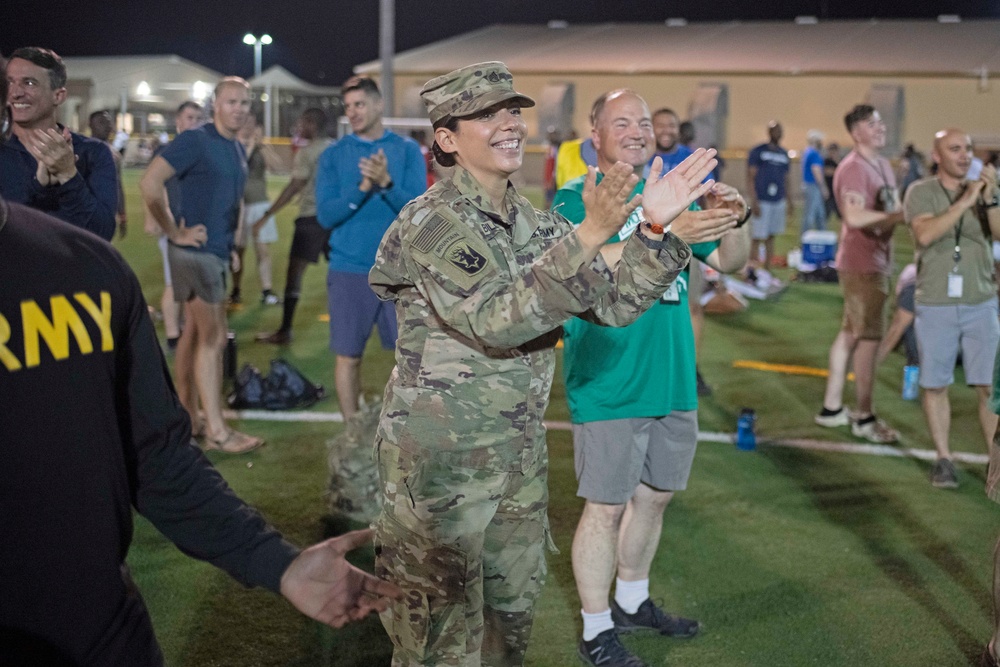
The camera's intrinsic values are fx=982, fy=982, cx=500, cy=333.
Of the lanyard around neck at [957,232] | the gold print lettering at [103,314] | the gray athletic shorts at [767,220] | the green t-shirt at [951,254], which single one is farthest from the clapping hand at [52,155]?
the gray athletic shorts at [767,220]

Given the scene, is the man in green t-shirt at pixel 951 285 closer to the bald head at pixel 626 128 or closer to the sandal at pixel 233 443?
the bald head at pixel 626 128

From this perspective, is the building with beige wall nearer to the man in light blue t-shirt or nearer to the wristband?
the man in light blue t-shirt

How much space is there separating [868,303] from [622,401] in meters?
3.89

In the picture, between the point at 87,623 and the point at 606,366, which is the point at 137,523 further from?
the point at 87,623

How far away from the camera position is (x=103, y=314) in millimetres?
1721

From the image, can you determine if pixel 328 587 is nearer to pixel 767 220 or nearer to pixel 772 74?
pixel 767 220

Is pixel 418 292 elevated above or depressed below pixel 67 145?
below

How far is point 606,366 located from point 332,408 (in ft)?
13.7

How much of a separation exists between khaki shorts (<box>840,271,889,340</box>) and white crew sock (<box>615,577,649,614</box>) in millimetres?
3551

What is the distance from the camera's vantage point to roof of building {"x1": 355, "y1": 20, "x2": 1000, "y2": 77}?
122ft

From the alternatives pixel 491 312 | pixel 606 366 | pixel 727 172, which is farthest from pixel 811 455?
pixel 727 172

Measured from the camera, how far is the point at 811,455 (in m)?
6.83

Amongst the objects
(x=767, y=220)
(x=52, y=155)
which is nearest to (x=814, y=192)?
(x=767, y=220)

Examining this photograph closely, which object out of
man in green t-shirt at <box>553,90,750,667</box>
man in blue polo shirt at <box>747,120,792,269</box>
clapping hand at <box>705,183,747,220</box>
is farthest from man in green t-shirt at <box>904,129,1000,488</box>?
man in blue polo shirt at <box>747,120,792,269</box>
